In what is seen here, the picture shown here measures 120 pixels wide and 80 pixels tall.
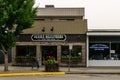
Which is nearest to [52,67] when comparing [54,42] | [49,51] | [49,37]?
[54,42]

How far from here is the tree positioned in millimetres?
38062

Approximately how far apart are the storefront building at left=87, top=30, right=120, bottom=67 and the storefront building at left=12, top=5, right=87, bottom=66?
1724 mm

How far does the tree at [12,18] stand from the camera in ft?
125

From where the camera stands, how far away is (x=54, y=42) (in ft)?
156

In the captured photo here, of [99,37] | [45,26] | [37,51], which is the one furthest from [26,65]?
[99,37]

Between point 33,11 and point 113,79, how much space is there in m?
14.0

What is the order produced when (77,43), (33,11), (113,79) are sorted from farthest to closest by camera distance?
(77,43) → (33,11) → (113,79)

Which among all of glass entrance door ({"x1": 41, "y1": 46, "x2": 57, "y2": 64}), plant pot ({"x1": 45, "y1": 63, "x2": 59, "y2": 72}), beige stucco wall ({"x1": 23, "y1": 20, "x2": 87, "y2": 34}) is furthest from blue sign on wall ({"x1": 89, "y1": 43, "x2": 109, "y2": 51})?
plant pot ({"x1": 45, "y1": 63, "x2": 59, "y2": 72})

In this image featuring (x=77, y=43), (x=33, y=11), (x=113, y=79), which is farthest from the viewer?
(x=77, y=43)

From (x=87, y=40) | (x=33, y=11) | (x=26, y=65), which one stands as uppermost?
(x=33, y=11)

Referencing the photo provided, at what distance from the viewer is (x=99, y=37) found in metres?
48.8

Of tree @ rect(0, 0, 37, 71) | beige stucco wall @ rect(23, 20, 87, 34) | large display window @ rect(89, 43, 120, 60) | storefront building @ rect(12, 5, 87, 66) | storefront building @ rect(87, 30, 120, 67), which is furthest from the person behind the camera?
large display window @ rect(89, 43, 120, 60)

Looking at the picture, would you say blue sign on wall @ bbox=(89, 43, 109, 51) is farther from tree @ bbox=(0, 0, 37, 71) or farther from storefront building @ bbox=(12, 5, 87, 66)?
tree @ bbox=(0, 0, 37, 71)

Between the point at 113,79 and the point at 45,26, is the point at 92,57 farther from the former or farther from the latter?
the point at 113,79
